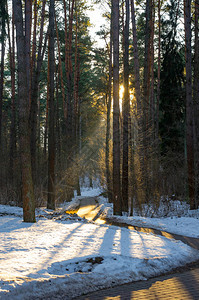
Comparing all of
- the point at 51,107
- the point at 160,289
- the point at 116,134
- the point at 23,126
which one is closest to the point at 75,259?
the point at 160,289

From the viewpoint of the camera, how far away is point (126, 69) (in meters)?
14.5

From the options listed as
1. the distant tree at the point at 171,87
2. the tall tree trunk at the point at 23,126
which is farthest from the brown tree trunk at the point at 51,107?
the distant tree at the point at 171,87

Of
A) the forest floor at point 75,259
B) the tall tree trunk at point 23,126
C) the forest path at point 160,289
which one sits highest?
the tall tree trunk at point 23,126

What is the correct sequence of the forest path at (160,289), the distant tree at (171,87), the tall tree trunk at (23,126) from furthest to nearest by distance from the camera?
the distant tree at (171,87) → the tall tree trunk at (23,126) → the forest path at (160,289)

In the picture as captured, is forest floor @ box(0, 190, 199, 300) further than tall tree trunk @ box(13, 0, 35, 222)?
No

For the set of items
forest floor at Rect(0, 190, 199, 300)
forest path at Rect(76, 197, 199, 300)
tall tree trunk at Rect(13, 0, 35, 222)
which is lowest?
forest path at Rect(76, 197, 199, 300)

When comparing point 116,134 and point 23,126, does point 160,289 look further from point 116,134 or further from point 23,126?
point 116,134

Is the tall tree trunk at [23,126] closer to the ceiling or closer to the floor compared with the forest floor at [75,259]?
closer to the ceiling

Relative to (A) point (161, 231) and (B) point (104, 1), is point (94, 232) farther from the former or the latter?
(B) point (104, 1)

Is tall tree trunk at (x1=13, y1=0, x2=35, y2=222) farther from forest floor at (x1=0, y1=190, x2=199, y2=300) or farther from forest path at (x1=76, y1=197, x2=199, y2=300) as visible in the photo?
forest path at (x1=76, y1=197, x2=199, y2=300)

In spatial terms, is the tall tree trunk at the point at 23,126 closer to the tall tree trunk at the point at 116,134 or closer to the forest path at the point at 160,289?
the tall tree trunk at the point at 116,134

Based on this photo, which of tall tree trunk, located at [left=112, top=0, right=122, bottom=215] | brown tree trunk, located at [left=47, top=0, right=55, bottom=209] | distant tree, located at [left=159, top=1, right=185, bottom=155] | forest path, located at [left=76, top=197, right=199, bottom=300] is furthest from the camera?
distant tree, located at [left=159, top=1, right=185, bottom=155]

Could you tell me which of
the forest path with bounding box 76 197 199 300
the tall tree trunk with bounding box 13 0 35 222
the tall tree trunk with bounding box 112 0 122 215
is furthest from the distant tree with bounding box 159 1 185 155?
the forest path with bounding box 76 197 199 300

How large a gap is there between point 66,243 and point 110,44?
19.7 m
